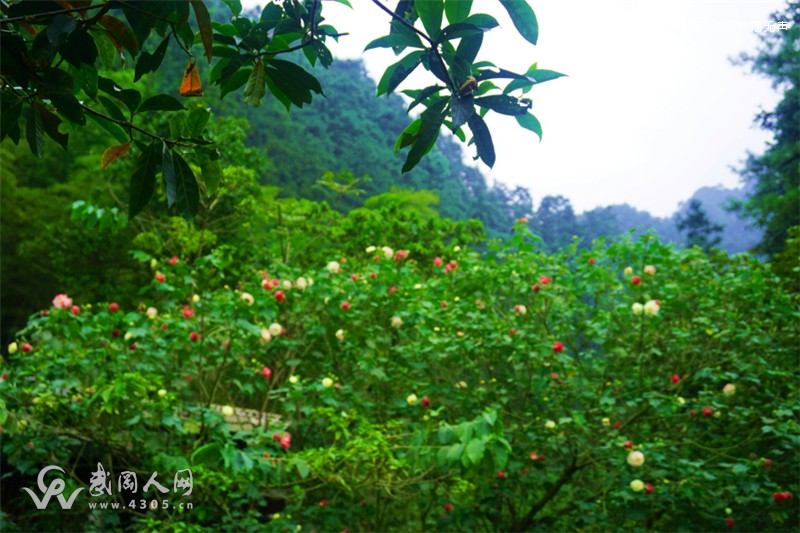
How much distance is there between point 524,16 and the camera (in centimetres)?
51

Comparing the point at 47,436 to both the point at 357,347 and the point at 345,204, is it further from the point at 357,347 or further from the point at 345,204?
the point at 345,204

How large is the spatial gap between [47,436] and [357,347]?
3.52ft

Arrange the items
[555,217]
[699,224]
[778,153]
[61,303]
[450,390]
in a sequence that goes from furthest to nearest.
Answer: [699,224], [555,217], [778,153], [450,390], [61,303]

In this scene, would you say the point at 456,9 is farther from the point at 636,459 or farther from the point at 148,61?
the point at 636,459

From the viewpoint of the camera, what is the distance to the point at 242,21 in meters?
0.62

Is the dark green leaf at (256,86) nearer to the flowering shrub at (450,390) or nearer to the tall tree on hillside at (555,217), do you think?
the flowering shrub at (450,390)

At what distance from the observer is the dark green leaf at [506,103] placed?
0.53 meters

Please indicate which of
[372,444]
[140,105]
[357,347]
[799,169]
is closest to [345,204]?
[799,169]

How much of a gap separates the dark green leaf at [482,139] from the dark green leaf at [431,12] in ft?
0.24

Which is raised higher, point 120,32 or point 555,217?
point 555,217

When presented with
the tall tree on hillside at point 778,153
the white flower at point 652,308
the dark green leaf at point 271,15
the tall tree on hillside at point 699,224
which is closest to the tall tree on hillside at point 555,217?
the tall tree on hillside at point 778,153

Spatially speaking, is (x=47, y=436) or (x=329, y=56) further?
(x=47, y=436)

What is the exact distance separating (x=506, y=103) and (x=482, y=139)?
3cm

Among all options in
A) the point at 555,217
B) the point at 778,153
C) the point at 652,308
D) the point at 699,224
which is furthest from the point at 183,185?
the point at 699,224
